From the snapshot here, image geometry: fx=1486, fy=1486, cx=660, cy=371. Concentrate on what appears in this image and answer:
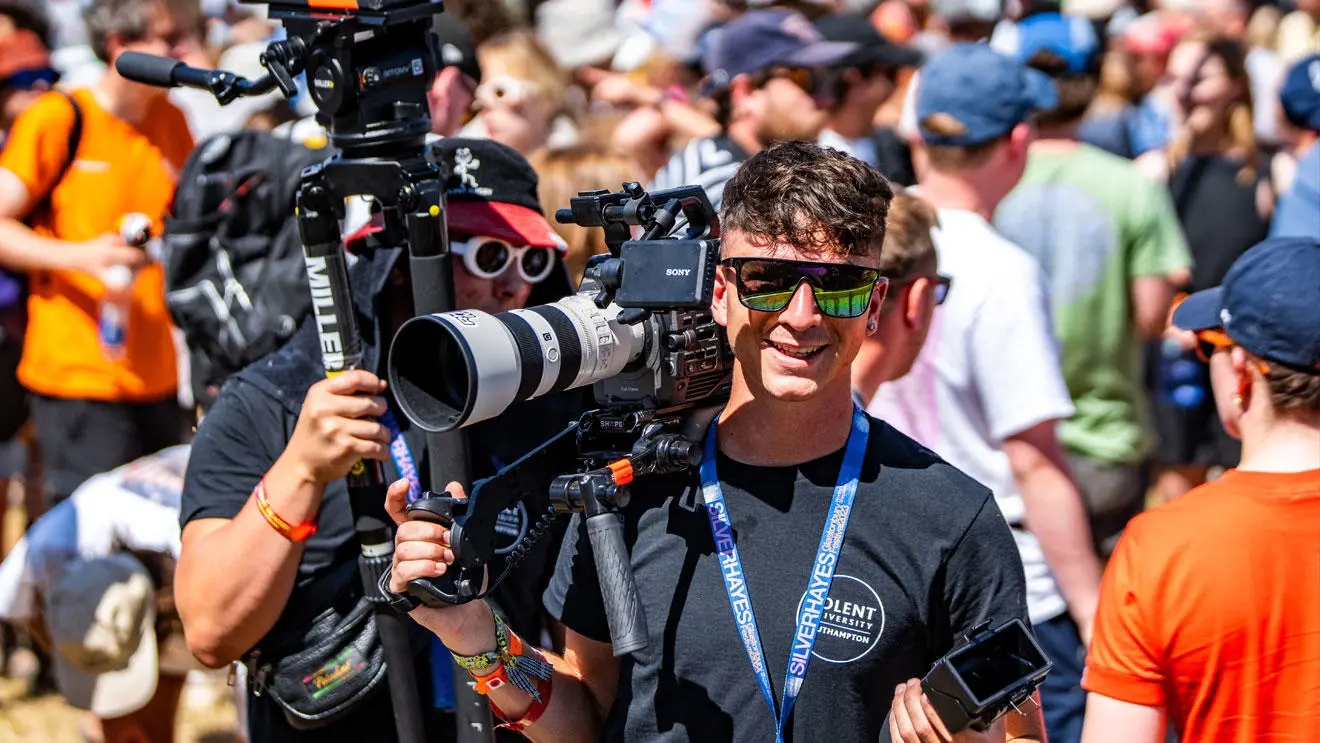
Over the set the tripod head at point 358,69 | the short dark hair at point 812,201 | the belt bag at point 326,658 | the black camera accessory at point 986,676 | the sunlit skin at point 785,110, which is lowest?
the belt bag at point 326,658

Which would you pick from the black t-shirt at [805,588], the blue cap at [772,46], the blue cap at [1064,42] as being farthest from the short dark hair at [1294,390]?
the blue cap at [772,46]

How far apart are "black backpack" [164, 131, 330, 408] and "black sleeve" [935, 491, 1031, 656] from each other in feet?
6.96

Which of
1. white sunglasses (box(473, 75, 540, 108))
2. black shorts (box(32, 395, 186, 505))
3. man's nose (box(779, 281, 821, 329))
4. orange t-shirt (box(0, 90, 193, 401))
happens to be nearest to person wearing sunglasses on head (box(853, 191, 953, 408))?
man's nose (box(779, 281, 821, 329))

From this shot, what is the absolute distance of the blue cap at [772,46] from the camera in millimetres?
5379

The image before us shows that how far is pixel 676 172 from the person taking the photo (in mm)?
5020

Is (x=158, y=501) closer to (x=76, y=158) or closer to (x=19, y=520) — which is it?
(x=76, y=158)

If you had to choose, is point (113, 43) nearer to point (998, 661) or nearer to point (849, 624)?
point (849, 624)

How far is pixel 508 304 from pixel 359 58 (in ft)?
2.16

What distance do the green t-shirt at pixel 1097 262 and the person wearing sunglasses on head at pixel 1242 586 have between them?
2.00 meters

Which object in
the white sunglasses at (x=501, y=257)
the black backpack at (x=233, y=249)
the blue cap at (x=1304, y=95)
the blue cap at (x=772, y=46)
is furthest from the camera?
the blue cap at (x=772, y=46)

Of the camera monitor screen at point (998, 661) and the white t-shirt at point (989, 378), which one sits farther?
the white t-shirt at point (989, 378)

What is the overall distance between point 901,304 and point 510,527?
123 cm

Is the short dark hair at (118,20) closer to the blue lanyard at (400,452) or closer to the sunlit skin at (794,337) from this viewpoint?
the blue lanyard at (400,452)

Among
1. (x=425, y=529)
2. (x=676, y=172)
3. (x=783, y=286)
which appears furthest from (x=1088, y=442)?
(x=425, y=529)
